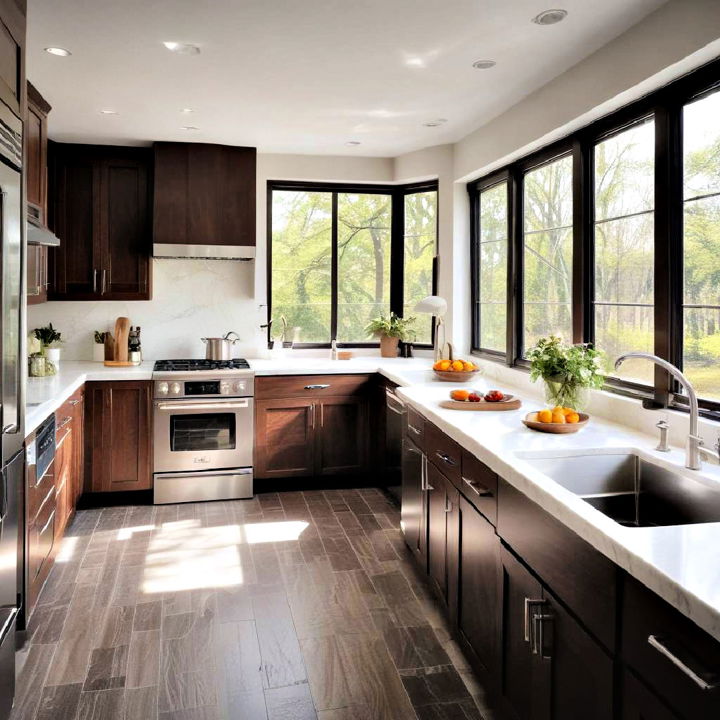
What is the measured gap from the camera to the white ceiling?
9.14 ft

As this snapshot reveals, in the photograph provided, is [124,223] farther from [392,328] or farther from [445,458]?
[445,458]

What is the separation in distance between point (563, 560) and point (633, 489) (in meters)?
0.77

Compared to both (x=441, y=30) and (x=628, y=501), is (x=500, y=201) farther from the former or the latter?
(x=628, y=501)

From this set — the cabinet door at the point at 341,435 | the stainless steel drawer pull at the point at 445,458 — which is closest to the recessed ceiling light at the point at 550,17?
the stainless steel drawer pull at the point at 445,458

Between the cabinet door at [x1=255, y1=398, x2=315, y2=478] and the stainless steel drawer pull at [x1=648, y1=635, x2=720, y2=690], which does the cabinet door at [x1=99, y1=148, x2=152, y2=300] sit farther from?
the stainless steel drawer pull at [x1=648, y1=635, x2=720, y2=690]

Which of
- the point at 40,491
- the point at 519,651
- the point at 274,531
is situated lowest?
the point at 274,531

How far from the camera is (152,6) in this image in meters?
2.75

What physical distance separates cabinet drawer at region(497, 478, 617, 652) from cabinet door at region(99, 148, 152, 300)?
382 cm

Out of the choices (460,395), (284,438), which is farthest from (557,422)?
(284,438)

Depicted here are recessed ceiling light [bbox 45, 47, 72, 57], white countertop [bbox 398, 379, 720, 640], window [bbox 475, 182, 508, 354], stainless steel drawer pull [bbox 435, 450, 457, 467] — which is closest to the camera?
white countertop [bbox 398, 379, 720, 640]

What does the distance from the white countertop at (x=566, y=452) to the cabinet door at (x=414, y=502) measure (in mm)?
289

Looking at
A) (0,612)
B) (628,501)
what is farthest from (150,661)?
(628,501)

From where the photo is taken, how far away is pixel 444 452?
306cm

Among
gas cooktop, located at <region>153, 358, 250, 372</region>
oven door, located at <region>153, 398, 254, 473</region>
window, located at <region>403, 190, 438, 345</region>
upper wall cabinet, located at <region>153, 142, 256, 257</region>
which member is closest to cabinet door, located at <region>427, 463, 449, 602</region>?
oven door, located at <region>153, 398, 254, 473</region>
